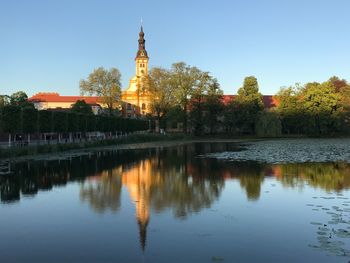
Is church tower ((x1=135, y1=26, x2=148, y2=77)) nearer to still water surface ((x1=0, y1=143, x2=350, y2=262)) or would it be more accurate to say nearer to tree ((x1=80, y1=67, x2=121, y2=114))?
tree ((x1=80, y1=67, x2=121, y2=114))

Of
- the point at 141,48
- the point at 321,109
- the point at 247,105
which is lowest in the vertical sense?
the point at 321,109

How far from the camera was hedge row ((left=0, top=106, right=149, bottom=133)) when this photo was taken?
133 feet

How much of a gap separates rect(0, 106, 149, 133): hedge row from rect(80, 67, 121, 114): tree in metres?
14.2

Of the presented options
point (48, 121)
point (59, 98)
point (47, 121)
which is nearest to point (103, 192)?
point (47, 121)

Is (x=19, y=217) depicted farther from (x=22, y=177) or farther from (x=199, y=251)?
(x=22, y=177)

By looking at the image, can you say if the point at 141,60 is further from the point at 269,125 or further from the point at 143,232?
the point at 143,232

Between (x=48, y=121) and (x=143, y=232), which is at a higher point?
(x=48, y=121)

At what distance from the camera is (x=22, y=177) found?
2078 centimetres

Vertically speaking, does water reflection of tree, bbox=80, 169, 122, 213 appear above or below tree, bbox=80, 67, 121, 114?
below

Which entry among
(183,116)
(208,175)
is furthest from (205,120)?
(208,175)

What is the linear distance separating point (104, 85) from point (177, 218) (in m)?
80.7

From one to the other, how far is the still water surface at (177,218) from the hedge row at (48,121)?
21.8 meters

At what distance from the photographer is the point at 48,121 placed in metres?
48.7

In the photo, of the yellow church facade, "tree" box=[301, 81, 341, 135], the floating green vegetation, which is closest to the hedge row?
the floating green vegetation
